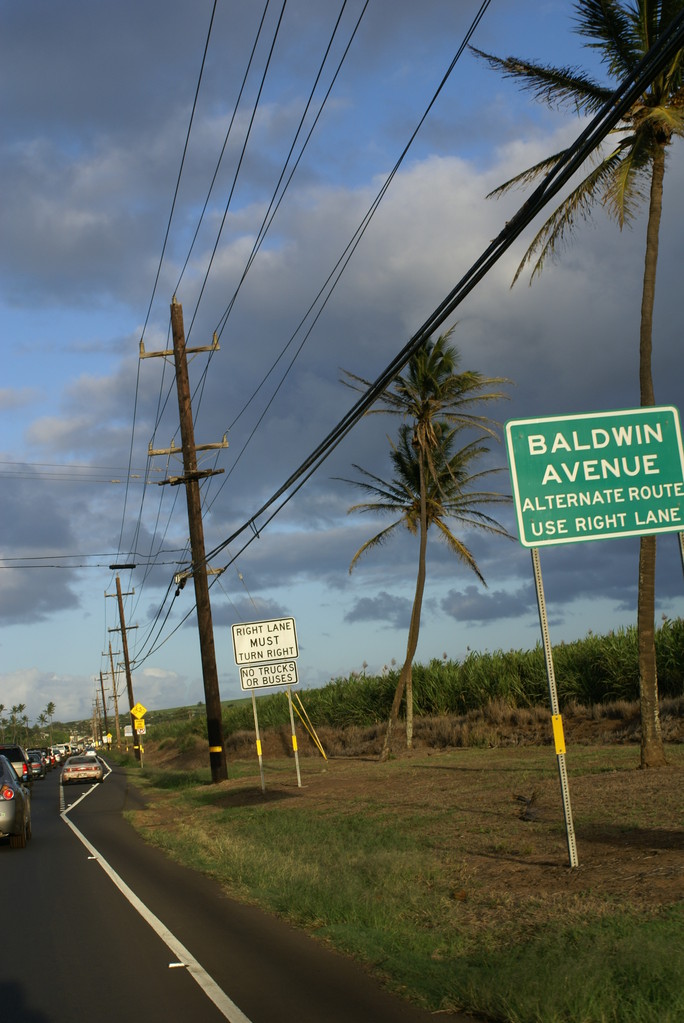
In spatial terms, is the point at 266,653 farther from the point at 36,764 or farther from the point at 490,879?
the point at 36,764

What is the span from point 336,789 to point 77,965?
41.3 feet

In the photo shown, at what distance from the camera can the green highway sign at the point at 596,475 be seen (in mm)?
9711

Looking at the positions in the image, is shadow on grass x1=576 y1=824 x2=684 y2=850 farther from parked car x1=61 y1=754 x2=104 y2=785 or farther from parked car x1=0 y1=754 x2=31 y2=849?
parked car x1=61 y1=754 x2=104 y2=785

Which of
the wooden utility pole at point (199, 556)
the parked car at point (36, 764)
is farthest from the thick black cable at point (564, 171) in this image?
the parked car at point (36, 764)

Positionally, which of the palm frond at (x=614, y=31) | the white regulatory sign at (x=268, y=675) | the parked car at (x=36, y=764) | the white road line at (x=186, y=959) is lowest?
the parked car at (x=36, y=764)

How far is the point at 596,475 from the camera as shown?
988 cm

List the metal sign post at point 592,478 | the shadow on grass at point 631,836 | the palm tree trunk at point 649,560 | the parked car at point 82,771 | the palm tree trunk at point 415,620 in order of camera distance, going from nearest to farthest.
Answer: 1. the metal sign post at point 592,478
2. the shadow on grass at point 631,836
3. the palm tree trunk at point 649,560
4. the palm tree trunk at point 415,620
5. the parked car at point 82,771

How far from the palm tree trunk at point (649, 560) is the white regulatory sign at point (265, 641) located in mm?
8106

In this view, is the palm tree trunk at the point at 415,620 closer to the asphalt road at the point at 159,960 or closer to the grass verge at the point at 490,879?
the grass verge at the point at 490,879

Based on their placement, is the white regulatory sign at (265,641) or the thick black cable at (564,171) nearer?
the thick black cable at (564,171)

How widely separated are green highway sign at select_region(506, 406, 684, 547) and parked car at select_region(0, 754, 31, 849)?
11.2 metres

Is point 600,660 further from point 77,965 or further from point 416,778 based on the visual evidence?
point 77,965

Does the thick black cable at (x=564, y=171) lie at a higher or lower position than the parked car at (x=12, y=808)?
higher

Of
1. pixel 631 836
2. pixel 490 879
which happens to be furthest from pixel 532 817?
pixel 490 879
